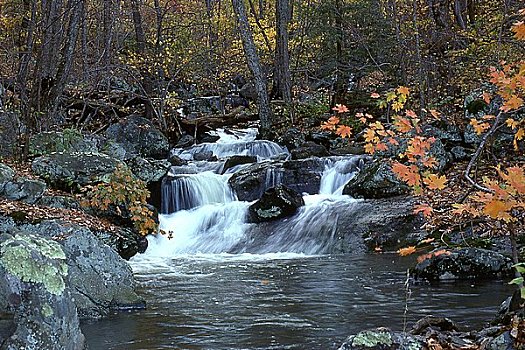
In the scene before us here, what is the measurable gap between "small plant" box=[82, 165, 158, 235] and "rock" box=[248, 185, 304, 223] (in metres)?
2.27

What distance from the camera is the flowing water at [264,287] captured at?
5742 millimetres

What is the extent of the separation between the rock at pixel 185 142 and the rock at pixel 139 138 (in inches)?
28.2

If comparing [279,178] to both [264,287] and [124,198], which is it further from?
[264,287]

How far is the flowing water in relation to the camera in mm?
5742

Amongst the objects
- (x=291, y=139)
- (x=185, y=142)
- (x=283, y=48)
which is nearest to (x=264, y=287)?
(x=291, y=139)

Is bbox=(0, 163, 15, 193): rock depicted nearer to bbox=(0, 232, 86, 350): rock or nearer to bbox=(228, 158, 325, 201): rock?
bbox=(228, 158, 325, 201): rock

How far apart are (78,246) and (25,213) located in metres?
2.85

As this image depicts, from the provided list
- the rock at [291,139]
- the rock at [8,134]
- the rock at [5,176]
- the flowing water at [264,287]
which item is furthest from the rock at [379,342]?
the rock at [291,139]

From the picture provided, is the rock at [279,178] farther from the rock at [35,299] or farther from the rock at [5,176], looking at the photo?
the rock at [35,299]

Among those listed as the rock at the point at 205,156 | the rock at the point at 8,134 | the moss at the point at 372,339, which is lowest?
the moss at the point at 372,339

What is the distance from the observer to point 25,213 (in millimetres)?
9297

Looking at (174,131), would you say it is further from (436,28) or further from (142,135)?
(436,28)

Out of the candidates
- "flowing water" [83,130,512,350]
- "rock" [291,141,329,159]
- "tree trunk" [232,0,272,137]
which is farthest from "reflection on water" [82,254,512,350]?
"tree trunk" [232,0,272,137]

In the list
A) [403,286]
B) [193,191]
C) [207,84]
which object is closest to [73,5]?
[193,191]
